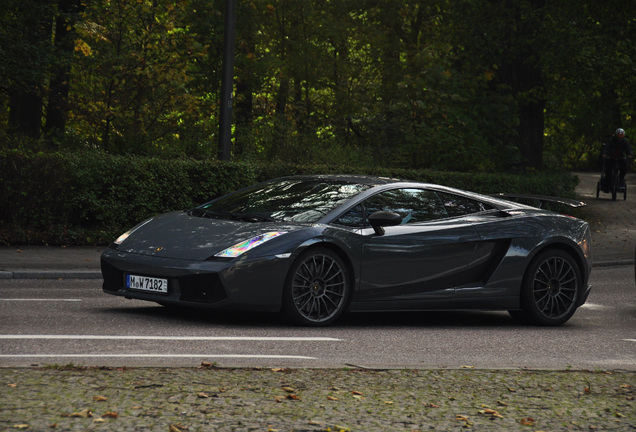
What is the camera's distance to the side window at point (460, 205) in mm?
10453

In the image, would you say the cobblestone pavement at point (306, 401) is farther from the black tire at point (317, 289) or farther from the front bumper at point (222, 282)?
the black tire at point (317, 289)

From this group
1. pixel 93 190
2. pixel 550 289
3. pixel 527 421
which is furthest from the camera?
pixel 93 190

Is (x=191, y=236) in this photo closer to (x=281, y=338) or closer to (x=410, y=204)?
(x=281, y=338)

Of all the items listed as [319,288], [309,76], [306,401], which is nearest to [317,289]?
[319,288]

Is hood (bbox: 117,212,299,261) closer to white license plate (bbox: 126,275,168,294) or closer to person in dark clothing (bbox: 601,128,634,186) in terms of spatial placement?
white license plate (bbox: 126,275,168,294)

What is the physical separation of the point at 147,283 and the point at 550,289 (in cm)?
403

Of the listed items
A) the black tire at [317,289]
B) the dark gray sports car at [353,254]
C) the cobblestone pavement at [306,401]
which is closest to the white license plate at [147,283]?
the dark gray sports car at [353,254]

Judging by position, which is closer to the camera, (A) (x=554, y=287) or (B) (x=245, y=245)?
(B) (x=245, y=245)

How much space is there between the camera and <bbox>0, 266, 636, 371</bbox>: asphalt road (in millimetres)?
7461

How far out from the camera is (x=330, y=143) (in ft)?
84.3

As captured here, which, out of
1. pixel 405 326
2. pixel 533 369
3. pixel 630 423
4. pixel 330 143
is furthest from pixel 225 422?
pixel 330 143

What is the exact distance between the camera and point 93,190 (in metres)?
17.4

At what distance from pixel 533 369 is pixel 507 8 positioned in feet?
72.2

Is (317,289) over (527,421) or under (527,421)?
over
